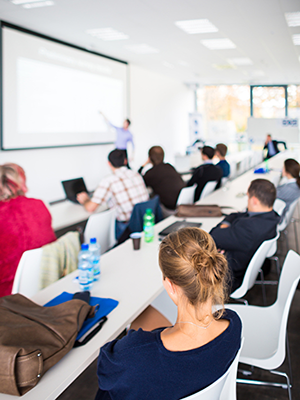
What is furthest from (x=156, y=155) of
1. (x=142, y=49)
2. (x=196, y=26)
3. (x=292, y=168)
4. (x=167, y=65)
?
(x=167, y=65)

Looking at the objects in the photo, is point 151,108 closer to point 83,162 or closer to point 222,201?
point 83,162

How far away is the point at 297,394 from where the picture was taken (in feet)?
6.70

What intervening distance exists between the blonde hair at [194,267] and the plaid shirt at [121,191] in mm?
2367

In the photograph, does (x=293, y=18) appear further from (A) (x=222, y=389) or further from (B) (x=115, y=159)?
(A) (x=222, y=389)

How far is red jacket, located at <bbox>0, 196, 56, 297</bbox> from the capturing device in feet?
7.14

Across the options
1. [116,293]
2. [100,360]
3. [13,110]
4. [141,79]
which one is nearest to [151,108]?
[141,79]

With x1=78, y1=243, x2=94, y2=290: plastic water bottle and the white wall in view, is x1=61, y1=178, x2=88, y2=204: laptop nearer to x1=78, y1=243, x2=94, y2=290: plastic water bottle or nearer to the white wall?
x1=78, y1=243, x2=94, y2=290: plastic water bottle

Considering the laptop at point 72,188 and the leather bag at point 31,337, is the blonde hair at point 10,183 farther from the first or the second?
the laptop at point 72,188

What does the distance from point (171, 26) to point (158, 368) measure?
5.64 m

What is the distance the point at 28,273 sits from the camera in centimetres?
198

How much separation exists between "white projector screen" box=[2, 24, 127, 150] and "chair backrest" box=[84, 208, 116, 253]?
126 inches

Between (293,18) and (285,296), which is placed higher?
(293,18)

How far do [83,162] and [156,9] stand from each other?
12.4 ft

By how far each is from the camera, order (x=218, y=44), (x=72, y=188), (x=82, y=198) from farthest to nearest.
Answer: (x=218, y=44)
(x=72, y=188)
(x=82, y=198)
